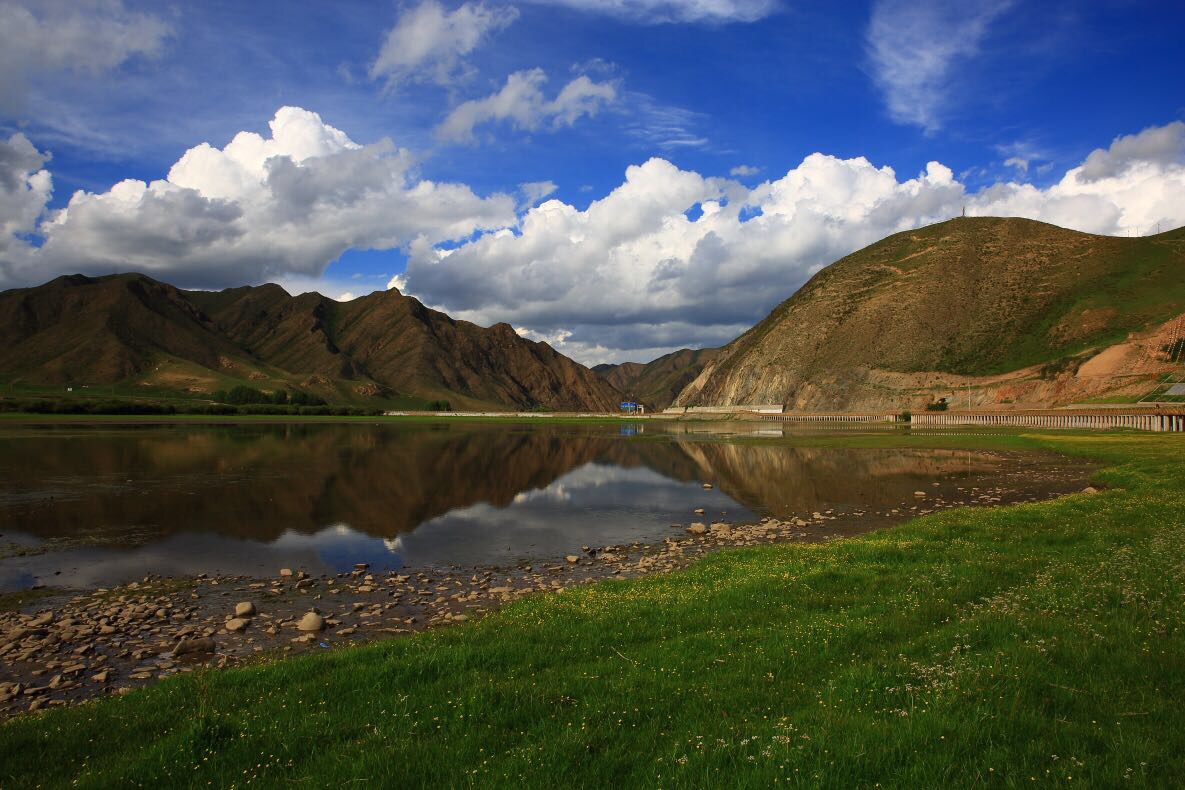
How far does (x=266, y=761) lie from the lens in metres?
7.59

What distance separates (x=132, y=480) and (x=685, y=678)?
51675 mm

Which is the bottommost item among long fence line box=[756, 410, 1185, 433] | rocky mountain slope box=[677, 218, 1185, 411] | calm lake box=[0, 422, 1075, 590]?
calm lake box=[0, 422, 1075, 590]

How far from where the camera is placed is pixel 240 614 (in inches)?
703

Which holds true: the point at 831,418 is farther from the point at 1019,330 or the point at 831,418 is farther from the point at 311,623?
the point at 311,623

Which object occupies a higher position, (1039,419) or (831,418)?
(1039,419)

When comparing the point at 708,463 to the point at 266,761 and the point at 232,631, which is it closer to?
the point at 232,631

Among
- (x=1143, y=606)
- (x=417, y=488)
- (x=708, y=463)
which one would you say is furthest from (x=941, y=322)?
(x=1143, y=606)

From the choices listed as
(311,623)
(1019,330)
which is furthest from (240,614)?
(1019,330)

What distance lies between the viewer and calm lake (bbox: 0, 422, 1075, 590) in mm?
25781

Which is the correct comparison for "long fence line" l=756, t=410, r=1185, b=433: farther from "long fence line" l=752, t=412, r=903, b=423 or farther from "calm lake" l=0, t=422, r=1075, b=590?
"calm lake" l=0, t=422, r=1075, b=590

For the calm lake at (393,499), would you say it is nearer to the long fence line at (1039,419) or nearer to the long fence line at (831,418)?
the long fence line at (1039,419)

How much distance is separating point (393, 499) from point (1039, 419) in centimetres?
11623

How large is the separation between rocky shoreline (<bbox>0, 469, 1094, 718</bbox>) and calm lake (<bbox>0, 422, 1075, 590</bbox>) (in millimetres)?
1953

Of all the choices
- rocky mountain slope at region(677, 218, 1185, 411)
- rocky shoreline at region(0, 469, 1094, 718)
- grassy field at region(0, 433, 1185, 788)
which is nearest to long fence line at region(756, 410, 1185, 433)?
rocky mountain slope at region(677, 218, 1185, 411)
